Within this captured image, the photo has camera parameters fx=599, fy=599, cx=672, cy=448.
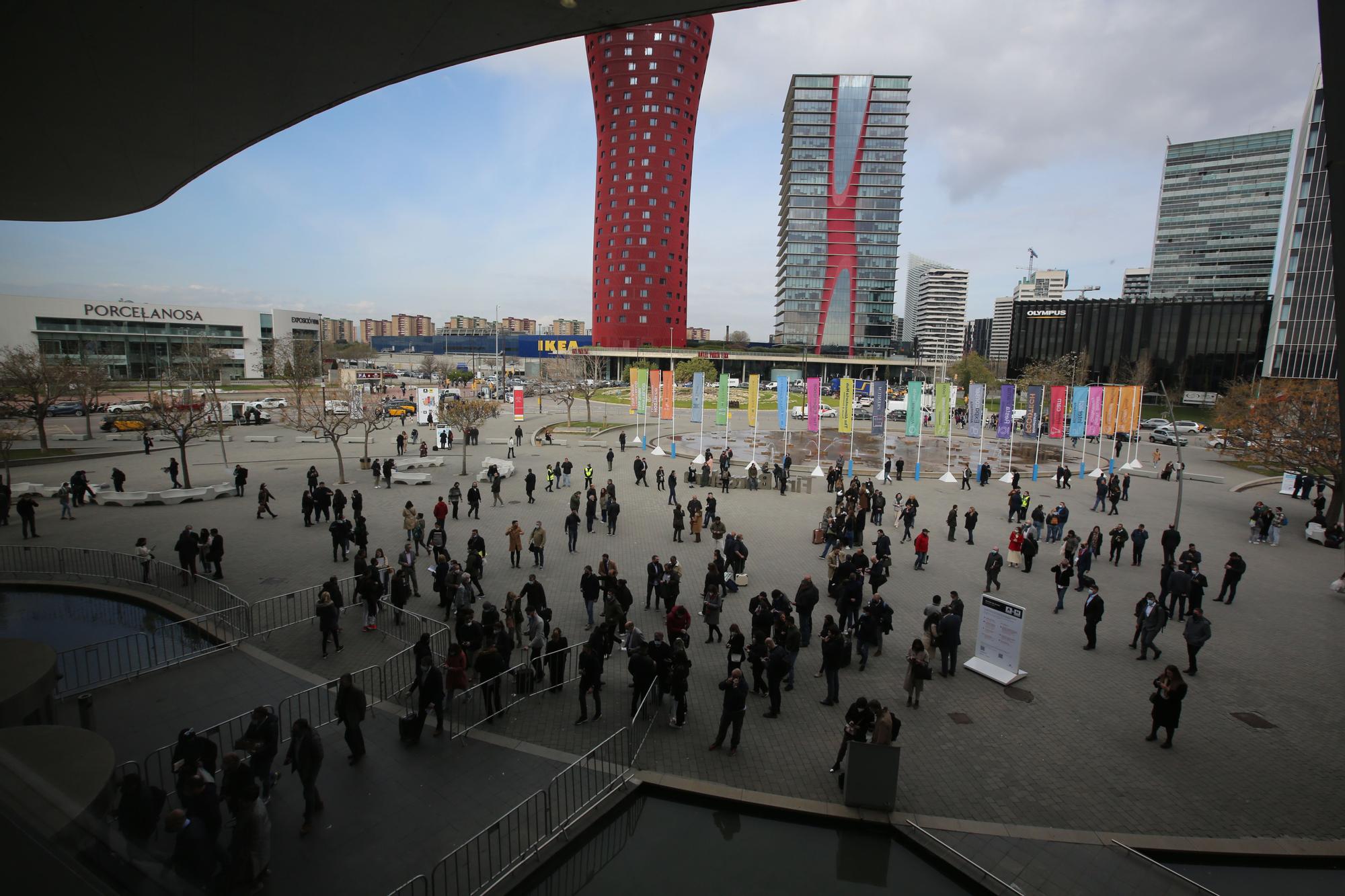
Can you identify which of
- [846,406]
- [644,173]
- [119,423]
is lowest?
[119,423]

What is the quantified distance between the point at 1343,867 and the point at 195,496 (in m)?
27.8

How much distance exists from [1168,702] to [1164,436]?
167ft

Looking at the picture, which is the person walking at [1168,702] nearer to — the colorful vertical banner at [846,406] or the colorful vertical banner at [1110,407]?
the colorful vertical banner at [846,406]

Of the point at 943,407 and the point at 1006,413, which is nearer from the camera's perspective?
the point at 1006,413

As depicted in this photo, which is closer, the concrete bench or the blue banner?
the concrete bench

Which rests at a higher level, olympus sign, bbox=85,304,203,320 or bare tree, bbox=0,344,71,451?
olympus sign, bbox=85,304,203,320

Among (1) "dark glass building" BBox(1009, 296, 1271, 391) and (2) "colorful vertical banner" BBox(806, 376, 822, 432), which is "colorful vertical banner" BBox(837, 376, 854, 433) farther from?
(1) "dark glass building" BBox(1009, 296, 1271, 391)

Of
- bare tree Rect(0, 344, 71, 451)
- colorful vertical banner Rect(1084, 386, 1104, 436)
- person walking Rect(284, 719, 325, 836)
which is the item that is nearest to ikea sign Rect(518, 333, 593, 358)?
bare tree Rect(0, 344, 71, 451)

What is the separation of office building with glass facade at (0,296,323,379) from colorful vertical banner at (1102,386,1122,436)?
37.3 meters

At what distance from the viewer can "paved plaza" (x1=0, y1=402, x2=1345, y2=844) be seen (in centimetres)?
724

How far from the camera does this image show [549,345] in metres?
113

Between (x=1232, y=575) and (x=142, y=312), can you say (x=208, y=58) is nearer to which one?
(x=1232, y=575)

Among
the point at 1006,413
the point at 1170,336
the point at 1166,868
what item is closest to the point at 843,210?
the point at 1170,336

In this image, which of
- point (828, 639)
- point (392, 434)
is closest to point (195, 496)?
point (392, 434)
